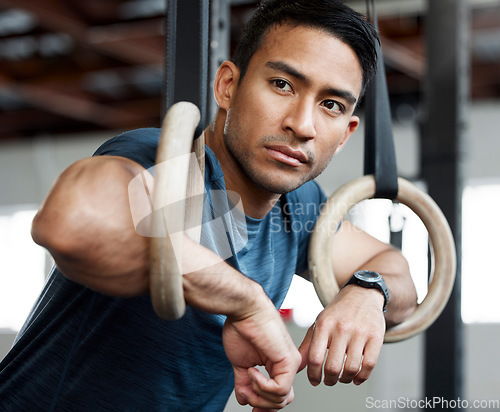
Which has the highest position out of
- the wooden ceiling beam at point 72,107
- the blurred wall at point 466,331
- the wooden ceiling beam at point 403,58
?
the wooden ceiling beam at point 403,58

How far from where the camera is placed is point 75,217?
506mm

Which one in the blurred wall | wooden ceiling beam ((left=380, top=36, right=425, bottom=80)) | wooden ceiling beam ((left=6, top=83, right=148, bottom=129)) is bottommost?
the blurred wall

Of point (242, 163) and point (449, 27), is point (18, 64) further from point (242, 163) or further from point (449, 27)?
point (242, 163)

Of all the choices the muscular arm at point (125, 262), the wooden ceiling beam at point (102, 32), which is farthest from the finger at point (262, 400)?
the wooden ceiling beam at point (102, 32)

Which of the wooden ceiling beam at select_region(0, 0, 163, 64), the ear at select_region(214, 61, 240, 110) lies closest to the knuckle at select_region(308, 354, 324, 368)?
the ear at select_region(214, 61, 240, 110)

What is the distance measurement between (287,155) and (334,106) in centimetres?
11

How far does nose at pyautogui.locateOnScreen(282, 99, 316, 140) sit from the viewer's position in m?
0.80

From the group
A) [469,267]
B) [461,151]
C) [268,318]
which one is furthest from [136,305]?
[469,267]

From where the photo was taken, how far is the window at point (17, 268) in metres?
6.02

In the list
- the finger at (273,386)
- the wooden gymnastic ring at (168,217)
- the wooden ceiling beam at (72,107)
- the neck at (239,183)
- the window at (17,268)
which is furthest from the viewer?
the window at (17,268)

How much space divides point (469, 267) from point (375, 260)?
4.20 metres

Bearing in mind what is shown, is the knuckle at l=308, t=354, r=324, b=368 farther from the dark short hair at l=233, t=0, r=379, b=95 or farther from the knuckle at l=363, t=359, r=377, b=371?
the dark short hair at l=233, t=0, r=379, b=95

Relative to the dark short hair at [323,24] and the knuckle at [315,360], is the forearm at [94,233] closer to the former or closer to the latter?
the knuckle at [315,360]

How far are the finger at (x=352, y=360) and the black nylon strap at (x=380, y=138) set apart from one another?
11.7 inches
